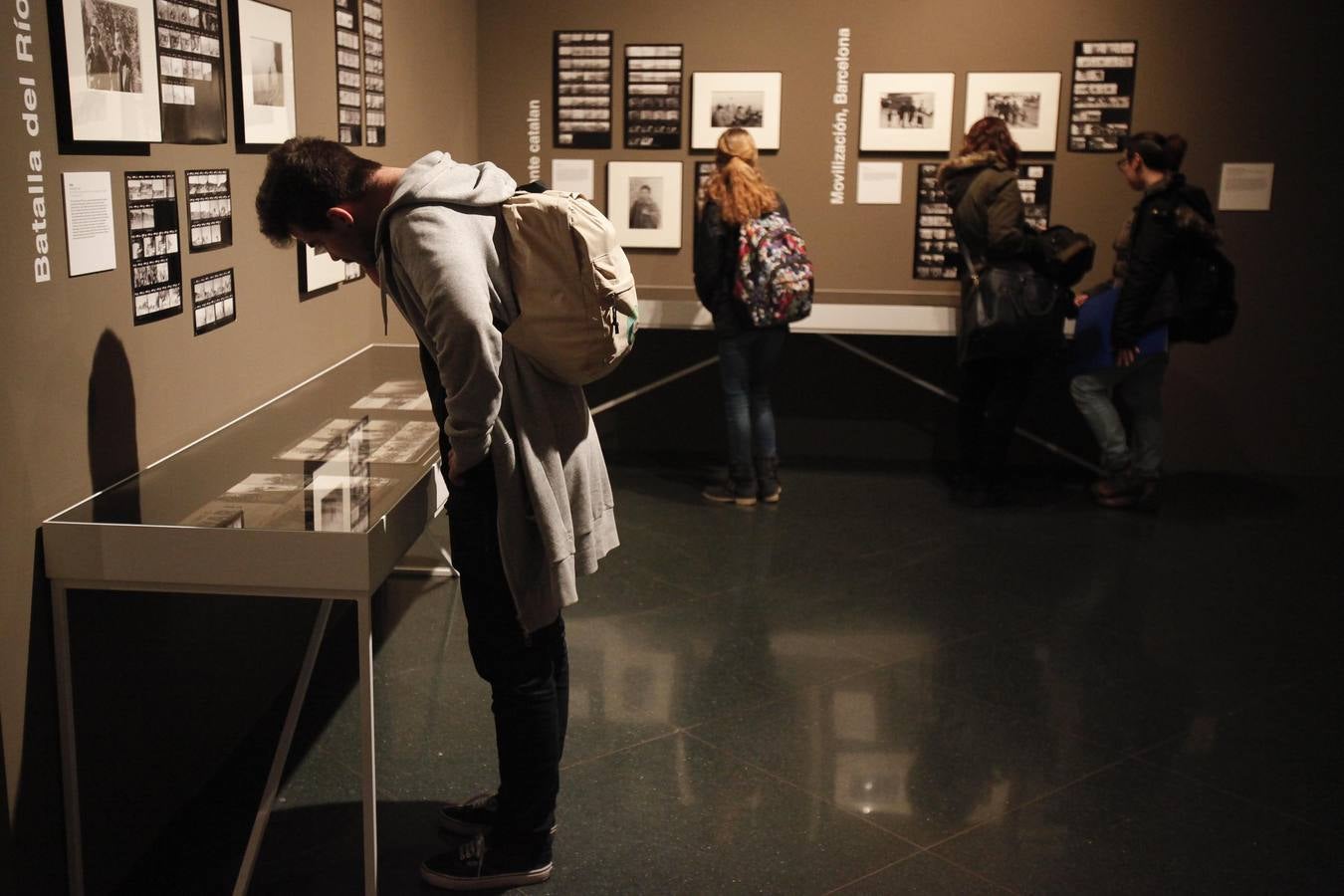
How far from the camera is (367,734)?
7.72 ft

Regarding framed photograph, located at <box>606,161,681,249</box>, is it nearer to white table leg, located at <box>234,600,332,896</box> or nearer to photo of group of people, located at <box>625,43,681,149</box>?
photo of group of people, located at <box>625,43,681,149</box>

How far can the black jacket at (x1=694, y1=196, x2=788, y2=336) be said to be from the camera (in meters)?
5.09

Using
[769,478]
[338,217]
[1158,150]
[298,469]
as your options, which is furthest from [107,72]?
[1158,150]

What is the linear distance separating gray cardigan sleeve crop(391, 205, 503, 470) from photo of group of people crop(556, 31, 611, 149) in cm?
400

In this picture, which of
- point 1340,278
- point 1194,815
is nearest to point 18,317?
point 1194,815

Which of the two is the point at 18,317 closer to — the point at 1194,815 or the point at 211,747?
the point at 211,747

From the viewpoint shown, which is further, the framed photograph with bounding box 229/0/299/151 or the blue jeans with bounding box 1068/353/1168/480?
the blue jeans with bounding box 1068/353/1168/480

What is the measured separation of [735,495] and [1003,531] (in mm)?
1094

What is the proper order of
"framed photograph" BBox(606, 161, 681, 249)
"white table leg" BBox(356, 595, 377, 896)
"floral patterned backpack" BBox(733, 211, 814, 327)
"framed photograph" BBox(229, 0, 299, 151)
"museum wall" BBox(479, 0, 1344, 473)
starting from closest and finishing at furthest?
"white table leg" BBox(356, 595, 377, 896)
"framed photograph" BBox(229, 0, 299, 151)
"floral patterned backpack" BBox(733, 211, 814, 327)
"museum wall" BBox(479, 0, 1344, 473)
"framed photograph" BBox(606, 161, 681, 249)

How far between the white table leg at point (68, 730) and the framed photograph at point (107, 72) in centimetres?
83

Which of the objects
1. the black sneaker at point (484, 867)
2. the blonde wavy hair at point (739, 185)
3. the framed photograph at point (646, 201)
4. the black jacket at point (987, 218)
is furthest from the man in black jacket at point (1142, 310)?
the black sneaker at point (484, 867)

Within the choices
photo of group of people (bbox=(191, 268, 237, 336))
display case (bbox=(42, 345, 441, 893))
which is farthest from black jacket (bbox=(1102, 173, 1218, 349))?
photo of group of people (bbox=(191, 268, 237, 336))

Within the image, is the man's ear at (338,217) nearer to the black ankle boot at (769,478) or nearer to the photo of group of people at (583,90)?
the black ankle boot at (769,478)

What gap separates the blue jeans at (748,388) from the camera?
5234 millimetres
